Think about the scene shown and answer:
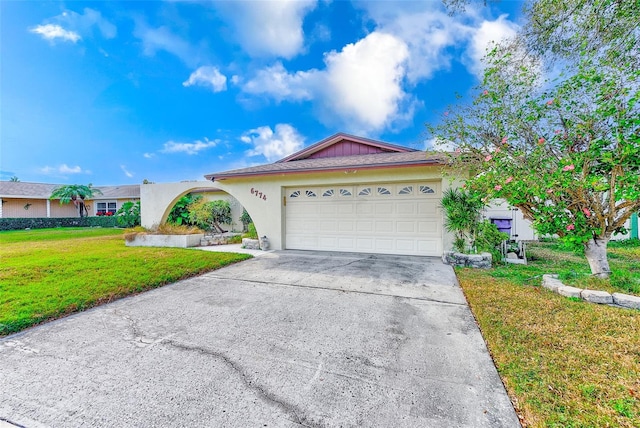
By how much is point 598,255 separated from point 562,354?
360cm

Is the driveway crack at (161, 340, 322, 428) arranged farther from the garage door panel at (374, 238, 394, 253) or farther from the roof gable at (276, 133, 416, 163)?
the roof gable at (276, 133, 416, 163)

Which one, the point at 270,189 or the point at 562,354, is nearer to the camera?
the point at 562,354

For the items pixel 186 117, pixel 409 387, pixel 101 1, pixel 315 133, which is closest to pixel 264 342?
pixel 409 387

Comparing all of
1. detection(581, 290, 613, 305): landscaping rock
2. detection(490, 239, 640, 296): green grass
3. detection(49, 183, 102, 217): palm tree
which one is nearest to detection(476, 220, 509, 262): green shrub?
detection(490, 239, 640, 296): green grass

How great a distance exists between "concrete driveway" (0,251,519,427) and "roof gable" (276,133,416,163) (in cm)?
829

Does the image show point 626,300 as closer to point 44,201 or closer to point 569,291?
point 569,291

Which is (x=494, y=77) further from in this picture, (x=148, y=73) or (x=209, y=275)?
(x=148, y=73)

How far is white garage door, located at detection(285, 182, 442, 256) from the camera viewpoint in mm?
8477

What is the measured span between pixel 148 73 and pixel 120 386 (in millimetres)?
14425

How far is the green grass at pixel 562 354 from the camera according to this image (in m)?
2.05

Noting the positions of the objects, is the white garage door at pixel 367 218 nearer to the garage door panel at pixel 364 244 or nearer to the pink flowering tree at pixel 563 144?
the garage door panel at pixel 364 244

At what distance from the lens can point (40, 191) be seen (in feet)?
81.3

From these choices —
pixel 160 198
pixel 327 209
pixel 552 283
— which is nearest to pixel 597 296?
pixel 552 283

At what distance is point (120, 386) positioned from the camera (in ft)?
7.91
